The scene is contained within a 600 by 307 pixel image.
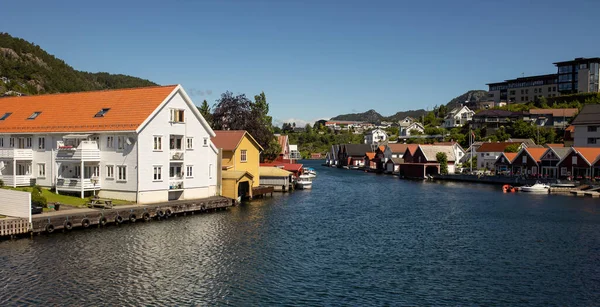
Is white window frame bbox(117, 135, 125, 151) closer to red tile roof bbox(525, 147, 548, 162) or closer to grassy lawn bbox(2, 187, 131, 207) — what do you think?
grassy lawn bbox(2, 187, 131, 207)

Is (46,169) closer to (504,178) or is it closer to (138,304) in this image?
(138,304)

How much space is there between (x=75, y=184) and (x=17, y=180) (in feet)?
25.1

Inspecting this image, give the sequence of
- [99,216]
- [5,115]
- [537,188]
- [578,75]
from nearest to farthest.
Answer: [99,216]
[5,115]
[537,188]
[578,75]

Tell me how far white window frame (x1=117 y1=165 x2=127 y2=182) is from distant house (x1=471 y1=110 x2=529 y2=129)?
135m

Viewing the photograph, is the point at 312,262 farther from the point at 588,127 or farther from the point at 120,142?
the point at 588,127

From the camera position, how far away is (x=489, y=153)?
11806cm

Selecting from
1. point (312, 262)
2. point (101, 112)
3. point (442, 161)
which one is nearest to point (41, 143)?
point (101, 112)

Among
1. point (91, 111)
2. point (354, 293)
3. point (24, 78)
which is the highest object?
point (24, 78)

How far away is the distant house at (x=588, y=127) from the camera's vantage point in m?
96.9

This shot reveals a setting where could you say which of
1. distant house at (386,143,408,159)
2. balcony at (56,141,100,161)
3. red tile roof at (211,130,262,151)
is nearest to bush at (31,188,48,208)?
balcony at (56,141,100,161)

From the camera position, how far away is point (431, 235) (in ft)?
134

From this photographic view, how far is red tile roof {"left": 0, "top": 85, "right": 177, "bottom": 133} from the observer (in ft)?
155

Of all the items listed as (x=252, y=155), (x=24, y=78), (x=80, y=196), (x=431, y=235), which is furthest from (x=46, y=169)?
(x=24, y=78)

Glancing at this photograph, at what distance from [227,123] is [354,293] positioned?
65833 mm
